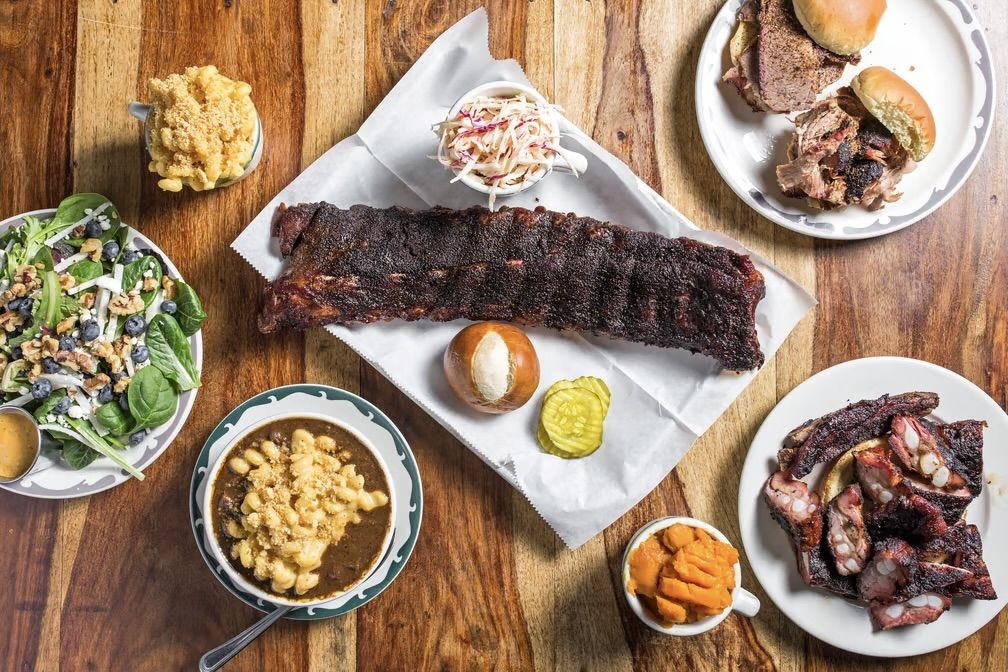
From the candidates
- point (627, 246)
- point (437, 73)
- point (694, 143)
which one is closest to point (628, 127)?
point (694, 143)

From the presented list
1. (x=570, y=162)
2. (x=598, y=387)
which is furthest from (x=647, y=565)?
(x=570, y=162)

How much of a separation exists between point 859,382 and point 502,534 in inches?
61.5

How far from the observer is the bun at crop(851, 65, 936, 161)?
2893 millimetres

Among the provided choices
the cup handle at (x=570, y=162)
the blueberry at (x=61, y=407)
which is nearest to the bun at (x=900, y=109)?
the cup handle at (x=570, y=162)

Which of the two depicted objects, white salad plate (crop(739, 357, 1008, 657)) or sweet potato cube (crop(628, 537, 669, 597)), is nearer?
sweet potato cube (crop(628, 537, 669, 597))

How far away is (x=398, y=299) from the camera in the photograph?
2986mm

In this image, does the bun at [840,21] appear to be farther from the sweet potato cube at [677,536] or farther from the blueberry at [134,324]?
the blueberry at [134,324]

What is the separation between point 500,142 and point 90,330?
1.67 m

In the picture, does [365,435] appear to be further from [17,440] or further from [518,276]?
[17,440]

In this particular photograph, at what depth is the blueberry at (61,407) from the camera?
2873 mm

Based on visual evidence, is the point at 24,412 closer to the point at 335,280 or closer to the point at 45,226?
the point at 45,226

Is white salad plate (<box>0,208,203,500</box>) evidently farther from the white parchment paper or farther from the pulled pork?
the pulled pork

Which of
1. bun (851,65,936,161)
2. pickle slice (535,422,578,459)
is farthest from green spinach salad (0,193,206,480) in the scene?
bun (851,65,936,161)

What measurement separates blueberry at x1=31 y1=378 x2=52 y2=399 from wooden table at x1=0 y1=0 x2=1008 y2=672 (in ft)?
1.69
